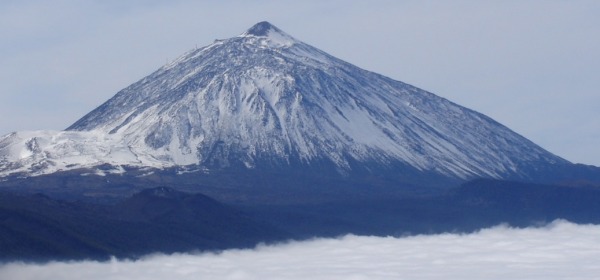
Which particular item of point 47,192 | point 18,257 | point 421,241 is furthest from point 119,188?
point 18,257

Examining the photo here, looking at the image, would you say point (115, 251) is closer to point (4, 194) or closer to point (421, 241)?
point (4, 194)

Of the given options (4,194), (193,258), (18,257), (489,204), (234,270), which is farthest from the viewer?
(489,204)

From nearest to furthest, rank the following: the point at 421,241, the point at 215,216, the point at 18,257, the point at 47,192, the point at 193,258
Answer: the point at 18,257 → the point at 193,258 → the point at 215,216 → the point at 421,241 → the point at 47,192

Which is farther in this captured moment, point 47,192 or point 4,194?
point 47,192

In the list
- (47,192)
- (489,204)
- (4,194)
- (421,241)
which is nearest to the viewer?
(4,194)

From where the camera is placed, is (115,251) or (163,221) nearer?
(115,251)

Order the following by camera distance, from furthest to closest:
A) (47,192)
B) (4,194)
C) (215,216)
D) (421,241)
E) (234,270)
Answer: (47,192), (421,241), (215,216), (4,194), (234,270)

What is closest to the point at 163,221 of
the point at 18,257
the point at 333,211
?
the point at 333,211

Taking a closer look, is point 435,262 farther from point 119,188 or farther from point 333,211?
point 119,188
